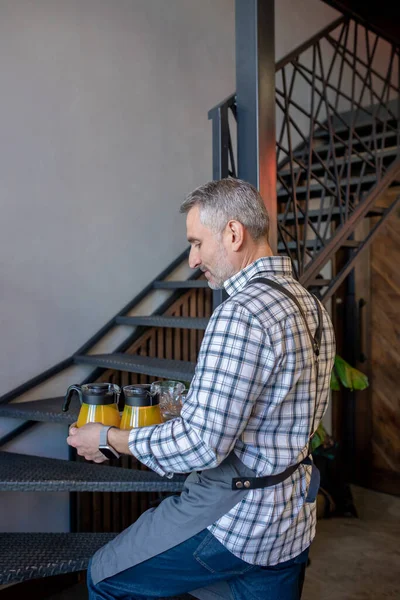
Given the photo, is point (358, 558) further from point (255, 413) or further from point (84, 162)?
point (84, 162)

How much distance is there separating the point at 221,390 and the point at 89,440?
1.39 feet

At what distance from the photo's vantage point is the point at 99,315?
334cm

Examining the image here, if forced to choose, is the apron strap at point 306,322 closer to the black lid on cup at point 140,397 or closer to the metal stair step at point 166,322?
the black lid on cup at point 140,397

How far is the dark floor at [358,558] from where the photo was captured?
2.89 meters

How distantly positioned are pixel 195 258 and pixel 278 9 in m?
4.06

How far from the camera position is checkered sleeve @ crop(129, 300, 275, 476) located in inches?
45.2

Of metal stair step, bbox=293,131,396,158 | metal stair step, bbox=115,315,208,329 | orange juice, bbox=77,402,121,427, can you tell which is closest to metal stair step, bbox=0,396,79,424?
metal stair step, bbox=115,315,208,329

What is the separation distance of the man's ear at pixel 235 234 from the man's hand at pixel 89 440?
0.56m

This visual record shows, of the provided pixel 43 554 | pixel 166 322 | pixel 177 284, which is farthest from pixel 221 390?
pixel 177 284

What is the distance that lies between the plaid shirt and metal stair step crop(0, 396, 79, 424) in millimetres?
1310

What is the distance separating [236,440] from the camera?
1.24 metres

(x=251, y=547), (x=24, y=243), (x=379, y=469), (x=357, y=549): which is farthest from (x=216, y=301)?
(x=379, y=469)

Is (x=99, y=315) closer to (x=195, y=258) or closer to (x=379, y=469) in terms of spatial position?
(x=195, y=258)

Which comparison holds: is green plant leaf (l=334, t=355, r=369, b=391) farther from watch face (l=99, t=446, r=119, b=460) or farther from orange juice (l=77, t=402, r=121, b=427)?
watch face (l=99, t=446, r=119, b=460)
